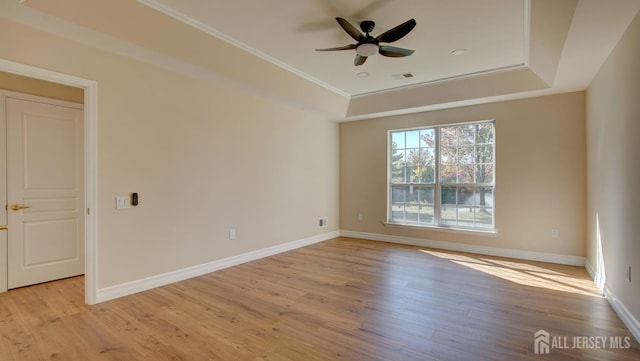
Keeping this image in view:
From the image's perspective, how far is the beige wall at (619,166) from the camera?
2422mm

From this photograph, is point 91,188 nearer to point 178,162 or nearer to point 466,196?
point 178,162

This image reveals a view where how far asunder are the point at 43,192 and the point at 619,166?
6057 millimetres

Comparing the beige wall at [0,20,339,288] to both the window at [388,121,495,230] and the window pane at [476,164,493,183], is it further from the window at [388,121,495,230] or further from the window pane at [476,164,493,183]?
the window pane at [476,164,493,183]

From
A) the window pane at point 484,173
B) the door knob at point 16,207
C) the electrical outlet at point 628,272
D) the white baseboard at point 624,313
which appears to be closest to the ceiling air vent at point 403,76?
the window pane at point 484,173

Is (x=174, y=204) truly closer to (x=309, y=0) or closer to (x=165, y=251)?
(x=165, y=251)

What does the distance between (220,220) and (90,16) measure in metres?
2.59

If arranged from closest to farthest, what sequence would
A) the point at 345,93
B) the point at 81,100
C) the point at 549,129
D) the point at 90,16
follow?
the point at 90,16, the point at 81,100, the point at 549,129, the point at 345,93

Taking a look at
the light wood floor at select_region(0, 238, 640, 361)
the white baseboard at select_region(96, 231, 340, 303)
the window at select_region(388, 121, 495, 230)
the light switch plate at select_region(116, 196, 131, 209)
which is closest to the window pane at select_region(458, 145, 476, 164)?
the window at select_region(388, 121, 495, 230)

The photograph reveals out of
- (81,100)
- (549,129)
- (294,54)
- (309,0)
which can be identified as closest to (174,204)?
(81,100)

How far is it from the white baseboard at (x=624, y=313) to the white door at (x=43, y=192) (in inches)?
224

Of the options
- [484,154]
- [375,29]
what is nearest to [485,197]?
[484,154]

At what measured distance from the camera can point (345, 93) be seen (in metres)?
5.72

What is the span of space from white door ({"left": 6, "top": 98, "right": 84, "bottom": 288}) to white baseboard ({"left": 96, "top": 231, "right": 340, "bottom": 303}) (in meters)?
1.25

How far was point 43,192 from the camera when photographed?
3.65m
